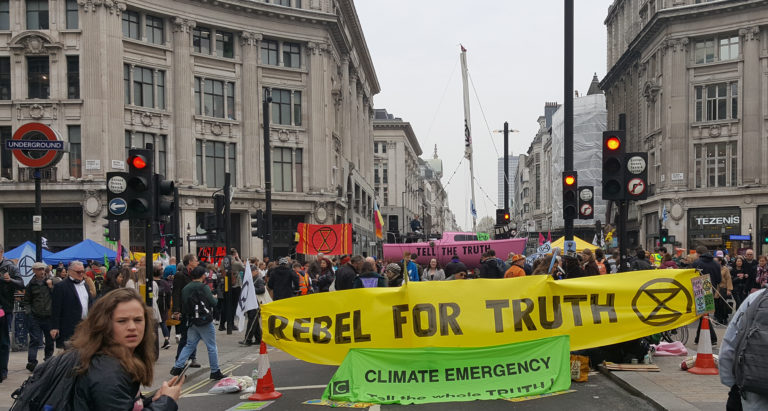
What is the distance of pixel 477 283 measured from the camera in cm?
840

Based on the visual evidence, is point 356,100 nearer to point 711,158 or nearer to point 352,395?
point 711,158

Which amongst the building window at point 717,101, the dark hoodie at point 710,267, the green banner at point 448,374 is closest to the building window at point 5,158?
the dark hoodie at point 710,267

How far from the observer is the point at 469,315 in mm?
8289

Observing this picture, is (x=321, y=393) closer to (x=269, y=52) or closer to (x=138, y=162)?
(x=138, y=162)

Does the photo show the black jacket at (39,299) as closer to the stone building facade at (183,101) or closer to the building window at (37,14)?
the stone building facade at (183,101)

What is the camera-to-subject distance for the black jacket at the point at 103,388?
125 inches

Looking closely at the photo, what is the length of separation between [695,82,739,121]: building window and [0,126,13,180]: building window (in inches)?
1712

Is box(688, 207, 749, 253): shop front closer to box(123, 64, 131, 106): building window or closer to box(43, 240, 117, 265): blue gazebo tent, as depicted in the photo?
box(123, 64, 131, 106): building window

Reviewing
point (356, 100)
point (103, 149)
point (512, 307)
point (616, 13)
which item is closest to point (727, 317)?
point (512, 307)

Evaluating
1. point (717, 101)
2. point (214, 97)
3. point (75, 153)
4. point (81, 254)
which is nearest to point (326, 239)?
point (81, 254)

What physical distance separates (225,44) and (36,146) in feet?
112

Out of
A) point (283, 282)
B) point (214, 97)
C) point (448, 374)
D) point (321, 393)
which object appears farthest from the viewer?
point (214, 97)

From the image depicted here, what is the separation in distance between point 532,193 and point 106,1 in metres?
99.9

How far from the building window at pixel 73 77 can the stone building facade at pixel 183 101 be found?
0.05 m
